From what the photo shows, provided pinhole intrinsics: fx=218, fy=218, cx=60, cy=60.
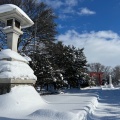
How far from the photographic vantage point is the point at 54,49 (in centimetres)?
2527

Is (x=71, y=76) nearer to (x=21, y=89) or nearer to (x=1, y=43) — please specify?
(x=1, y=43)

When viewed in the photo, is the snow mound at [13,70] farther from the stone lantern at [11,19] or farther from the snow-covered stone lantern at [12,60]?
the stone lantern at [11,19]

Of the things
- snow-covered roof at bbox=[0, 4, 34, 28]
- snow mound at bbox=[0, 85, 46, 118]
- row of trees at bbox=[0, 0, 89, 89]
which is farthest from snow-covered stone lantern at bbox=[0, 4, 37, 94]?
row of trees at bbox=[0, 0, 89, 89]

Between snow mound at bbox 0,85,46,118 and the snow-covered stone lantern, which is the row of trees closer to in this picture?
the snow-covered stone lantern

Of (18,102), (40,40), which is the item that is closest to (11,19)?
(18,102)

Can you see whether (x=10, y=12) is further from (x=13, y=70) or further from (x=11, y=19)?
(x=13, y=70)

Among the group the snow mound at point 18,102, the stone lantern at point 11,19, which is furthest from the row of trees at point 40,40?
the snow mound at point 18,102

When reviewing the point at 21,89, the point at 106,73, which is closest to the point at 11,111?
the point at 21,89

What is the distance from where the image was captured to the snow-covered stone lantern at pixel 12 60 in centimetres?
923

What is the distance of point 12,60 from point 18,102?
2.08 metres

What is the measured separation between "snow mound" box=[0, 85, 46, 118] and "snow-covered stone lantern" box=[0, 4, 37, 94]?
0.35 meters

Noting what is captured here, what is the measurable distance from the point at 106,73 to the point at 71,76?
254 ft

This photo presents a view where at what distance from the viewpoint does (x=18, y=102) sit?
8758mm

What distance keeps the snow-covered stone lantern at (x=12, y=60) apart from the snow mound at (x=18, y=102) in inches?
13.7
